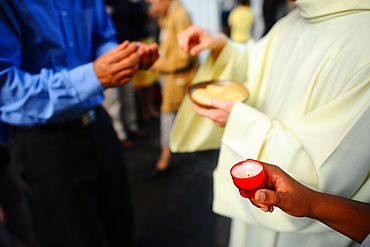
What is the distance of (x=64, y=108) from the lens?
3.19ft

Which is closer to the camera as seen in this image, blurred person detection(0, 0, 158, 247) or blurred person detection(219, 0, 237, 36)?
blurred person detection(0, 0, 158, 247)

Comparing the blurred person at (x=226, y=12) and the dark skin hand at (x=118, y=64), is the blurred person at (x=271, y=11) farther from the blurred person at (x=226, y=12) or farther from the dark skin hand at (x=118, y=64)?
the dark skin hand at (x=118, y=64)

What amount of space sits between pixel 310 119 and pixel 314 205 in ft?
0.80

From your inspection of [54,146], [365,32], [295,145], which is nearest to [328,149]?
Result: [295,145]

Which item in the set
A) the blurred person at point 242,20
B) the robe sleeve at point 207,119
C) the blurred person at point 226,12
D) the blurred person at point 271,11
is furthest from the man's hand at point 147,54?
the blurred person at point 226,12

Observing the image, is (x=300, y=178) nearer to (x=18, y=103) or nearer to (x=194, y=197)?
(x=18, y=103)

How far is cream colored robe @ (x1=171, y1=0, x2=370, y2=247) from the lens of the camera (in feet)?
2.15

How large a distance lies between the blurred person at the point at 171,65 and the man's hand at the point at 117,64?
1.30m

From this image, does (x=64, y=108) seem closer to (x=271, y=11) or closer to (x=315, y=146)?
(x=315, y=146)

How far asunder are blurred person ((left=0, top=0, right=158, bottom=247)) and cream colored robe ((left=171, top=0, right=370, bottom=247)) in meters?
0.45

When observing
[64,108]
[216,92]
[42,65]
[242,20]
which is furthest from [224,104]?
[242,20]

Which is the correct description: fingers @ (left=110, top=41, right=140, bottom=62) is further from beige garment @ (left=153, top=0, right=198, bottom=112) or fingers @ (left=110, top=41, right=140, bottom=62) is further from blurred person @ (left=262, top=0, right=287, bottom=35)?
blurred person @ (left=262, top=0, right=287, bottom=35)

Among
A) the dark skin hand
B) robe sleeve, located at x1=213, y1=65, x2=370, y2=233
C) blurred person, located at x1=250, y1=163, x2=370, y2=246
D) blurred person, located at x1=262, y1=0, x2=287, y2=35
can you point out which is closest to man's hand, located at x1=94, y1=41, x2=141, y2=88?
the dark skin hand

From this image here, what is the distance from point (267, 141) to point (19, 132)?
0.88 metres
